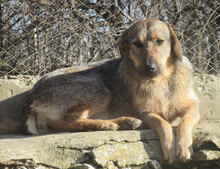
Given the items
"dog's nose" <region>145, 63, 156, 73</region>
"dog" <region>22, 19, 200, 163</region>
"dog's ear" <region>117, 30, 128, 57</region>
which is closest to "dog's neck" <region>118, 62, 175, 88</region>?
"dog" <region>22, 19, 200, 163</region>

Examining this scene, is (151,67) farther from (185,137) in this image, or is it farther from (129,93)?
(185,137)

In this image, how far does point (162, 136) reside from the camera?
3.80 meters

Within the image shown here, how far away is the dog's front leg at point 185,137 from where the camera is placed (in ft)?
11.8

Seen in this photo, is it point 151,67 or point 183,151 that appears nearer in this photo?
point 183,151

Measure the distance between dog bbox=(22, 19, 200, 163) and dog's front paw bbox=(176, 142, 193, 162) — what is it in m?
0.29

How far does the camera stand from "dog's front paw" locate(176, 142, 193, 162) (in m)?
3.57

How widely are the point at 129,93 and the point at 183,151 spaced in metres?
1.36

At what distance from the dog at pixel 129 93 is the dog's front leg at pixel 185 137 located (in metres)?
0.02

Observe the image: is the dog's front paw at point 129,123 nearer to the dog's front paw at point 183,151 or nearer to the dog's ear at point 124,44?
the dog's front paw at point 183,151

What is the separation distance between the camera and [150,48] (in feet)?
13.8

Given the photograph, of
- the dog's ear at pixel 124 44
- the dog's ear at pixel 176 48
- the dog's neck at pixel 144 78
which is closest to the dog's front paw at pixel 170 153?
the dog's neck at pixel 144 78

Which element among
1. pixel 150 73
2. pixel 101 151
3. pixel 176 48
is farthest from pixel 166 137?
pixel 176 48

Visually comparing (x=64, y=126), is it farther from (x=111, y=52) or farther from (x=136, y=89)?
(x=111, y=52)

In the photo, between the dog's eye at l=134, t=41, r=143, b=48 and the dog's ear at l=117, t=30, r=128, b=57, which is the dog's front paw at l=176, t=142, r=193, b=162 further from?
the dog's ear at l=117, t=30, r=128, b=57
